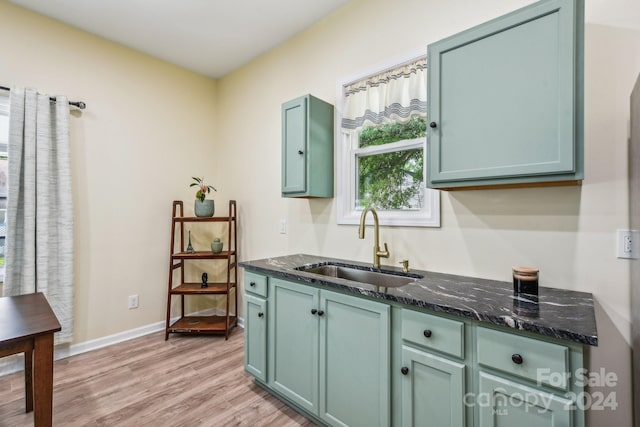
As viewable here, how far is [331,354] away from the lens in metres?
1.64

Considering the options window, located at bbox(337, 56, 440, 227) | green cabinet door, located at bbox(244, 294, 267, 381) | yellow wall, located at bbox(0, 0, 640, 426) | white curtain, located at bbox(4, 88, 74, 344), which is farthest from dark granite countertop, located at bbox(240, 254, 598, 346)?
white curtain, located at bbox(4, 88, 74, 344)

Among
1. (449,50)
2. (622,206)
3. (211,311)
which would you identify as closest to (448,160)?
(449,50)

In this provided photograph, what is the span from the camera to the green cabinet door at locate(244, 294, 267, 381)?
202 cm

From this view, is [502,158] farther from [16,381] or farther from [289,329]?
[16,381]

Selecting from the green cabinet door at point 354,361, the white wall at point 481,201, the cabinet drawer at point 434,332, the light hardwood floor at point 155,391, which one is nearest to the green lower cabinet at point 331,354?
the green cabinet door at point 354,361

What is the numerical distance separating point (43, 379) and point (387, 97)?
2.39 metres

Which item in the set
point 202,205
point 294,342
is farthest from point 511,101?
point 202,205

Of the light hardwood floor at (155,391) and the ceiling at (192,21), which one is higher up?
the ceiling at (192,21)

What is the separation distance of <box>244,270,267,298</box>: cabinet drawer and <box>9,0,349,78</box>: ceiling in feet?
6.60

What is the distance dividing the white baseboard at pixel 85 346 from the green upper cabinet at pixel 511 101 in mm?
2770

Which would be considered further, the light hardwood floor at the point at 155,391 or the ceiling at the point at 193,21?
the ceiling at the point at 193,21

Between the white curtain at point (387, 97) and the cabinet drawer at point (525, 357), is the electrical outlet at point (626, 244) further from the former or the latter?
the white curtain at point (387, 97)

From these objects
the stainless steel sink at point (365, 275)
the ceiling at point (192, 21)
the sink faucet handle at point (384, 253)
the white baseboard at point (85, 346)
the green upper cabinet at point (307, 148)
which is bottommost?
the white baseboard at point (85, 346)

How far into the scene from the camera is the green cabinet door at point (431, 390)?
3.88 ft
